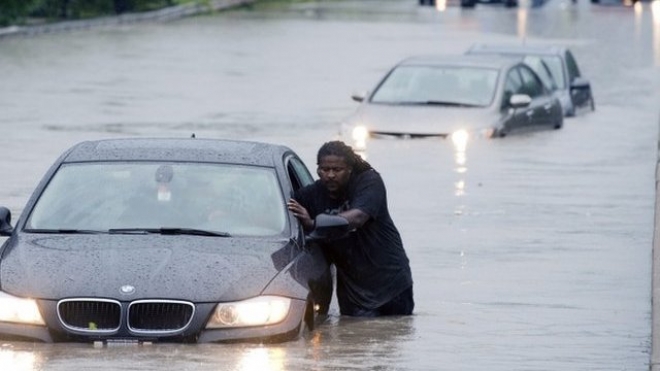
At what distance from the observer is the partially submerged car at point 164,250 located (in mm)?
10828

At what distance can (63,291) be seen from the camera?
35.6ft

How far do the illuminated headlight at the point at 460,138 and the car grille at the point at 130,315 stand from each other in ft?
50.2

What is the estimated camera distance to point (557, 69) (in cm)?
3391

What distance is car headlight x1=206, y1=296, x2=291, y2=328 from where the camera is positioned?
10898mm

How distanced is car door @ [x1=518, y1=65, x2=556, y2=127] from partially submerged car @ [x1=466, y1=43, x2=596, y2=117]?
2.50 meters

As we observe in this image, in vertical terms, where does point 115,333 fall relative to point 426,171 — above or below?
above

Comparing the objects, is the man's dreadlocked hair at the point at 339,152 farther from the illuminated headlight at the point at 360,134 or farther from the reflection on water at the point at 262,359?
the illuminated headlight at the point at 360,134

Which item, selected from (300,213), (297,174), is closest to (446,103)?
(297,174)

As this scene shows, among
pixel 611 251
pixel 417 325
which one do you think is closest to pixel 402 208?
pixel 611 251

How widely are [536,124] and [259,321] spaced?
18655 millimetres

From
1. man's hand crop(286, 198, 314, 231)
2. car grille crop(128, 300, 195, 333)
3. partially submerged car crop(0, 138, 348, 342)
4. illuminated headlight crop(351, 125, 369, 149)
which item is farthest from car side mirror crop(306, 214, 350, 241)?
illuminated headlight crop(351, 125, 369, 149)

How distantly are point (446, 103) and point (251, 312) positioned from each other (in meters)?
16.4

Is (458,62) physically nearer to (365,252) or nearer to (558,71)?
(558,71)

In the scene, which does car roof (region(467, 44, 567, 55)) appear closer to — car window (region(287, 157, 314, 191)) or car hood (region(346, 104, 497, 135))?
car hood (region(346, 104, 497, 135))
